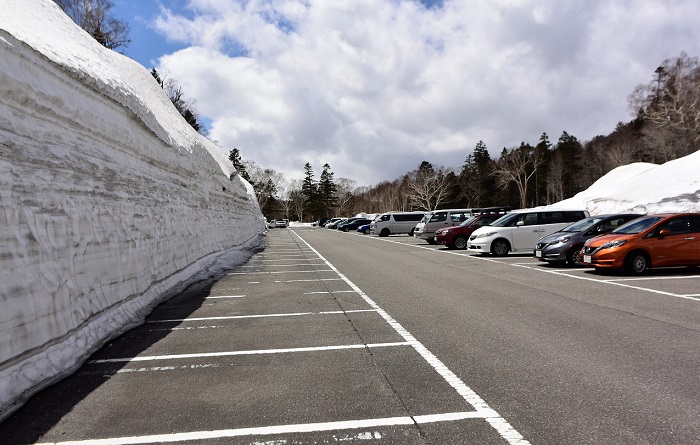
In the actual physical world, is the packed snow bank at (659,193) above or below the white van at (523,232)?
above

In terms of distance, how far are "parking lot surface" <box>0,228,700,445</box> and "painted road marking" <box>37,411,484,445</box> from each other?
0.6 inches

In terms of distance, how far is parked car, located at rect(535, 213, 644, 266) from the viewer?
1241 centimetres

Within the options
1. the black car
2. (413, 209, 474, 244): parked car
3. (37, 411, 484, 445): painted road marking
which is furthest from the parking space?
the black car

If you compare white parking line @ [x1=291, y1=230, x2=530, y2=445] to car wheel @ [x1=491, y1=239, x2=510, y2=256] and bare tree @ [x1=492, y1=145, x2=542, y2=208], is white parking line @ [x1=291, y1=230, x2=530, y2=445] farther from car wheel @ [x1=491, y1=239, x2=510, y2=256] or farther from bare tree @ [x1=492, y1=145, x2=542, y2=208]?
bare tree @ [x1=492, y1=145, x2=542, y2=208]

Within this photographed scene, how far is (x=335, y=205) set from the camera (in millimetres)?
115188

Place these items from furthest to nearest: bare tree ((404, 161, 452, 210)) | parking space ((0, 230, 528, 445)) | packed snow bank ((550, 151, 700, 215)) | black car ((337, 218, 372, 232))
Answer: bare tree ((404, 161, 452, 210))
black car ((337, 218, 372, 232))
packed snow bank ((550, 151, 700, 215))
parking space ((0, 230, 528, 445))

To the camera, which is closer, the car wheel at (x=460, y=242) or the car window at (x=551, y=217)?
the car window at (x=551, y=217)

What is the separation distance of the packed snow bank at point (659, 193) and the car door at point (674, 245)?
1850cm

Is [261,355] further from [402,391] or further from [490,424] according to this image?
[490,424]

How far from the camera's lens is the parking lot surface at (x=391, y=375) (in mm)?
3074

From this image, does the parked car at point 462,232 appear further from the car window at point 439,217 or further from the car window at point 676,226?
the car window at point 676,226

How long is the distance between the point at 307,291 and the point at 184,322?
9.99 feet

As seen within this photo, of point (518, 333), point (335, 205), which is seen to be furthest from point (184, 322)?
Result: point (335, 205)

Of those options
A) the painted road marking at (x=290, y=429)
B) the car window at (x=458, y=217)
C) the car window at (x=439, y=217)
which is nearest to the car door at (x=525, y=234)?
the car window at (x=439, y=217)
